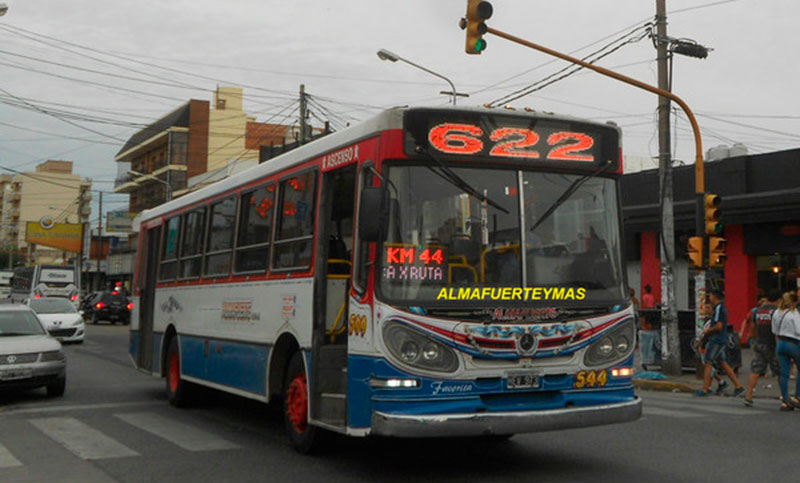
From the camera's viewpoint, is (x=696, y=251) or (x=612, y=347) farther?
(x=696, y=251)

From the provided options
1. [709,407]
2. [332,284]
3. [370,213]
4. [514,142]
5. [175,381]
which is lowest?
[709,407]

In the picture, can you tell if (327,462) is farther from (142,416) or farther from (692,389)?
(692,389)

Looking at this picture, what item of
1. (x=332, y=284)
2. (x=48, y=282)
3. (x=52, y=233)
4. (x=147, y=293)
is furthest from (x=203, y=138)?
(x=332, y=284)

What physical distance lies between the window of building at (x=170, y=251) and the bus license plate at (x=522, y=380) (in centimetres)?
723

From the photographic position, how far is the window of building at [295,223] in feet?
28.7

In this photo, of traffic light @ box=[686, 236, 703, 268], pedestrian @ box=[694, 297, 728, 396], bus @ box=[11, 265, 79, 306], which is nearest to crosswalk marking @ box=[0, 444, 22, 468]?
pedestrian @ box=[694, 297, 728, 396]

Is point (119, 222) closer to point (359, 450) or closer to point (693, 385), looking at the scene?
point (693, 385)

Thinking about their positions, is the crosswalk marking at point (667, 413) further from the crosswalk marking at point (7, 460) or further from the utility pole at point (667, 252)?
the crosswalk marking at point (7, 460)

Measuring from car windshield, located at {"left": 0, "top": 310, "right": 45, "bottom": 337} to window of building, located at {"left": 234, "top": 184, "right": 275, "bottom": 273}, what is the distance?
18.7 feet

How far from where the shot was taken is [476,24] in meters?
14.8

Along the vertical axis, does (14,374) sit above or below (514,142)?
below

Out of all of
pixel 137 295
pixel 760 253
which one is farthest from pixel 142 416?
pixel 760 253

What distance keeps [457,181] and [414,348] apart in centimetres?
144

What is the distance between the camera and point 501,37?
15.6 m
